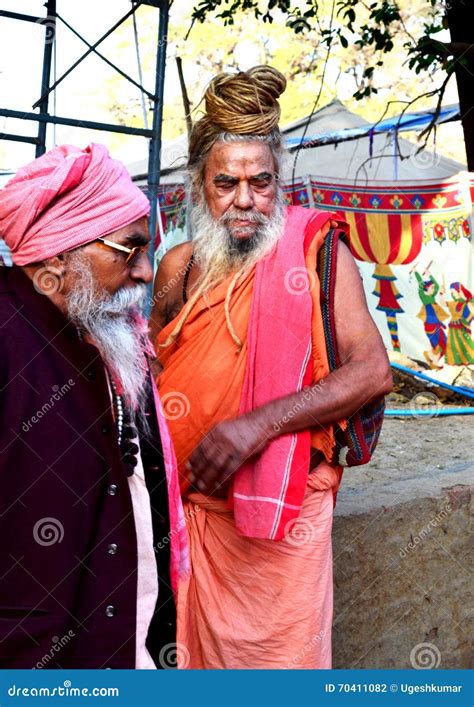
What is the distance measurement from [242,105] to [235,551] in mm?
1291

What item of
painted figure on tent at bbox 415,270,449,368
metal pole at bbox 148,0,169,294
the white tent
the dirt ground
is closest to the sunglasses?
the dirt ground

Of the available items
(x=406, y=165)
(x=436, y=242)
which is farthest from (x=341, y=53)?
(x=436, y=242)

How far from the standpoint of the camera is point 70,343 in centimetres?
193

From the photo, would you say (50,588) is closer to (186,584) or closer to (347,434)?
(186,584)

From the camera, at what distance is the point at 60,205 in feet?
6.20

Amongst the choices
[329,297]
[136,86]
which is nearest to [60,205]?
[329,297]

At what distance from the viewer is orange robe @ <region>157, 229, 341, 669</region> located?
8.32 ft

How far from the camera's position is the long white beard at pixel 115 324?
6.45 feet

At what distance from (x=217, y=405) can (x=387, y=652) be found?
1.52m
